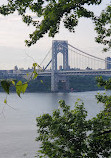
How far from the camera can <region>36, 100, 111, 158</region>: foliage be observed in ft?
15.5

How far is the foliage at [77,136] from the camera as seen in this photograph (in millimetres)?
4738

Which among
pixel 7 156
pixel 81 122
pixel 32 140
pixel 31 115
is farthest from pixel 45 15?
pixel 31 115

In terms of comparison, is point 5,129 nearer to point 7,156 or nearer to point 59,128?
point 7,156

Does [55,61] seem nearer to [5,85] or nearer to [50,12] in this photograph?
[50,12]

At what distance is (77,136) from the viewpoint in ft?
18.2

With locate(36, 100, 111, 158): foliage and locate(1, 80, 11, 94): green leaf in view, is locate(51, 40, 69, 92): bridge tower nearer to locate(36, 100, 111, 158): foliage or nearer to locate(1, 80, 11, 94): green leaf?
locate(36, 100, 111, 158): foliage

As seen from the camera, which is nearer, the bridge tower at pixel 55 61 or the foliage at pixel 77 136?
the foliage at pixel 77 136

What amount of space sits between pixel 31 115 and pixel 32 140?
10120 mm

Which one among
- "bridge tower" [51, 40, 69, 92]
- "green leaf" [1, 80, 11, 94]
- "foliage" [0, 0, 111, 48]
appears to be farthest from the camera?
"bridge tower" [51, 40, 69, 92]

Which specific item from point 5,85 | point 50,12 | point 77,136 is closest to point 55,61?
point 77,136

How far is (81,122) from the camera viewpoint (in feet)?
19.0

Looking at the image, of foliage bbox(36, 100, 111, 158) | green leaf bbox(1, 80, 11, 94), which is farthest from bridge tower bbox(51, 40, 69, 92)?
green leaf bbox(1, 80, 11, 94)

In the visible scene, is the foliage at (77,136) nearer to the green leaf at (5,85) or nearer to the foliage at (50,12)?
the foliage at (50,12)

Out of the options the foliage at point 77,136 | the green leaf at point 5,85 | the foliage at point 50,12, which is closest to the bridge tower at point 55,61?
the foliage at point 77,136
